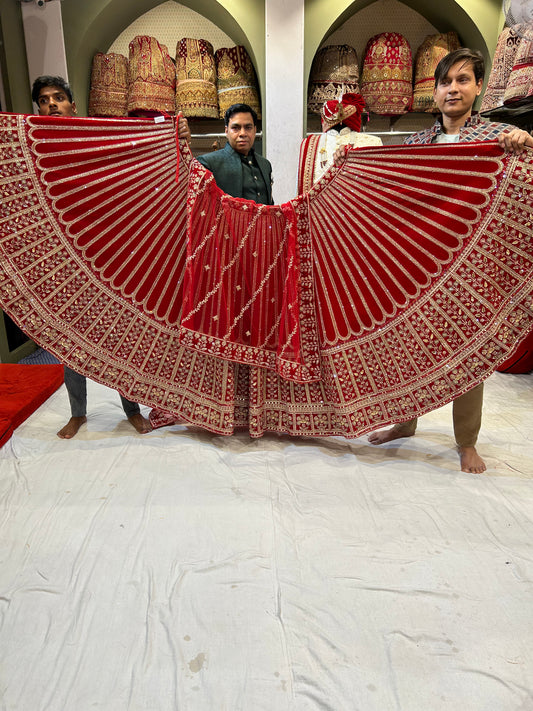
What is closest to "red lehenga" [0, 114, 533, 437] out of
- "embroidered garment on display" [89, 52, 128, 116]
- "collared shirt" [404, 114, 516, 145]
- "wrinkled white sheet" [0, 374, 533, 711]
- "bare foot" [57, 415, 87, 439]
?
"collared shirt" [404, 114, 516, 145]

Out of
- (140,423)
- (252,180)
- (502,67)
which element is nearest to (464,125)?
(252,180)

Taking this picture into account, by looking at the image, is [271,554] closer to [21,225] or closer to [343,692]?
[343,692]

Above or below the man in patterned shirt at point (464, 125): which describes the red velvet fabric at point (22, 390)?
below

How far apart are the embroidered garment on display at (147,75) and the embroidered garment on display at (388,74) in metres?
1.41

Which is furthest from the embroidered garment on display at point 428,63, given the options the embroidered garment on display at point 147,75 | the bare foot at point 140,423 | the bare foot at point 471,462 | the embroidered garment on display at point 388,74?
the bare foot at point 140,423

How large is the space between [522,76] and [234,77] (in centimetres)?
186

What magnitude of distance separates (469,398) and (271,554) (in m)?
0.91

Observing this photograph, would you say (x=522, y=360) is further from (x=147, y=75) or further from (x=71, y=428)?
(x=147, y=75)

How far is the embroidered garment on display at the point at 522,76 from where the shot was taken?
8.14 ft

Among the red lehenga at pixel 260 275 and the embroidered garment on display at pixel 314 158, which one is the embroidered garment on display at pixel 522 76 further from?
the red lehenga at pixel 260 275

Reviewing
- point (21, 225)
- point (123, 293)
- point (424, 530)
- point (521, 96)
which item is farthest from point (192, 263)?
point (521, 96)

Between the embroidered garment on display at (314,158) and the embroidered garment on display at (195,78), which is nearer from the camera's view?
the embroidered garment on display at (314,158)

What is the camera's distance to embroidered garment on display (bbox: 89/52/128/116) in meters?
3.35

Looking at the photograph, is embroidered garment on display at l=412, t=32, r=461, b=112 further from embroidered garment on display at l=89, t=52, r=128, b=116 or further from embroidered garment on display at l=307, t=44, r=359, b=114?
embroidered garment on display at l=89, t=52, r=128, b=116
